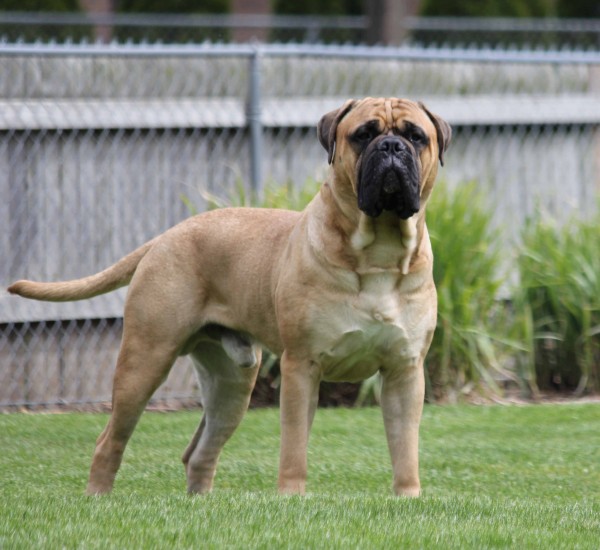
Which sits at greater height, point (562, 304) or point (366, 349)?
point (366, 349)

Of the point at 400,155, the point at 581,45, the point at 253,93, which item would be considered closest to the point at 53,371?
the point at 253,93

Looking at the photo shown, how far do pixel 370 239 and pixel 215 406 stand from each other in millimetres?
1456

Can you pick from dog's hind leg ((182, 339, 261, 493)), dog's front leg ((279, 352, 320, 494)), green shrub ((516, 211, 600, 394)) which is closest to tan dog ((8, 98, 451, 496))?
dog's front leg ((279, 352, 320, 494))

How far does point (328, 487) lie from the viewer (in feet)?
21.1

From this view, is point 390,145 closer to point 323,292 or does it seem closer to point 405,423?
point 323,292

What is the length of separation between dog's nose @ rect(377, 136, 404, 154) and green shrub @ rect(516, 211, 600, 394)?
4419 millimetres

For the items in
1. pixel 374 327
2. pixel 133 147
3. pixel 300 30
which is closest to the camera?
pixel 374 327

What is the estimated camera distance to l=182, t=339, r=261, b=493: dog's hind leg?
612 centimetres

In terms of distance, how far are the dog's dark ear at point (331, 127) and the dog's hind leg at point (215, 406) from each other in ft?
4.10

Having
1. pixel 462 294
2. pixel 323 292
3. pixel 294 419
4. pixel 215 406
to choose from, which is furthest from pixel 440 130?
pixel 462 294

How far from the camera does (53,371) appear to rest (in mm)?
9039

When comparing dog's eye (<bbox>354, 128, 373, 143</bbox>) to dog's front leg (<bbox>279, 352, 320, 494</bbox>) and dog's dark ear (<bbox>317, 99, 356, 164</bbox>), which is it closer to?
dog's dark ear (<bbox>317, 99, 356, 164</bbox>)

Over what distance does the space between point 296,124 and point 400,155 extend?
4814 mm

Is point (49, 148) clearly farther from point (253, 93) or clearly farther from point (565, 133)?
point (565, 133)
